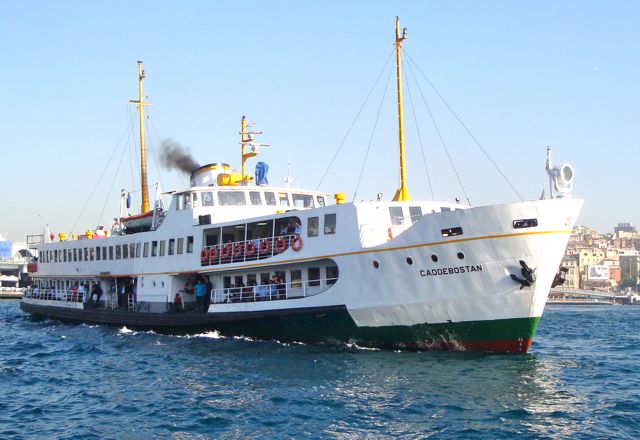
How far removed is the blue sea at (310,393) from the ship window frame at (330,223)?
3.69 metres

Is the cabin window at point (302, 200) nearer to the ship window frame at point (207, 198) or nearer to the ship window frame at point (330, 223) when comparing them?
the ship window frame at point (207, 198)

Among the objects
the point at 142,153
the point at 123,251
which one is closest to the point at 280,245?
the point at 123,251

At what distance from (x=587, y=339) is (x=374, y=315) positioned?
40.3 ft

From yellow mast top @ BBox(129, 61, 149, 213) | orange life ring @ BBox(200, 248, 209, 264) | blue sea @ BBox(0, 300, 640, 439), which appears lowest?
blue sea @ BBox(0, 300, 640, 439)

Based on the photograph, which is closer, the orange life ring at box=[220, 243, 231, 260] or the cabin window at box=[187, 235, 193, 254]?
the orange life ring at box=[220, 243, 231, 260]

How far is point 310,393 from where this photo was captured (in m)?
15.3

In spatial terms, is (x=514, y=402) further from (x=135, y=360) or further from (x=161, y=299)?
(x=161, y=299)

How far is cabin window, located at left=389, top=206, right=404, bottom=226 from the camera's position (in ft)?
71.0

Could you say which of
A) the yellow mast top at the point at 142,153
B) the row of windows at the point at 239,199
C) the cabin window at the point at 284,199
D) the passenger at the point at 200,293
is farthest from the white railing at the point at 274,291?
the yellow mast top at the point at 142,153

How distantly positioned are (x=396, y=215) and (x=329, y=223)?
7.09 ft

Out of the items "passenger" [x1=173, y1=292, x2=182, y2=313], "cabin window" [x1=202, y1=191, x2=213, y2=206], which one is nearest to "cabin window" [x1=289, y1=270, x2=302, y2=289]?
"cabin window" [x1=202, y1=191, x2=213, y2=206]

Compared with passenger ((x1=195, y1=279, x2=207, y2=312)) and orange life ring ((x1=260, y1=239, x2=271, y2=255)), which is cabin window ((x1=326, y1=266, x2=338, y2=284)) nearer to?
orange life ring ((x1=260, y1=239, x2=271, y2=255))

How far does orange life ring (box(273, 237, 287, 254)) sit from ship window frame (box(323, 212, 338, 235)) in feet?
6.21

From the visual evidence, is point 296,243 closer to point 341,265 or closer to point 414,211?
point 341,265
